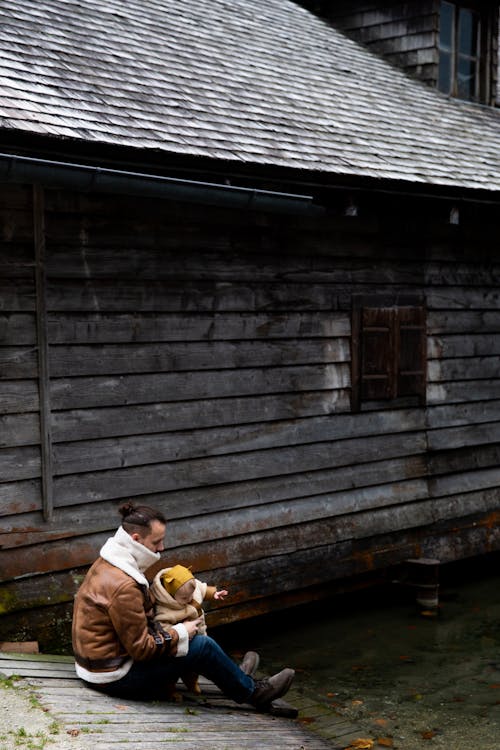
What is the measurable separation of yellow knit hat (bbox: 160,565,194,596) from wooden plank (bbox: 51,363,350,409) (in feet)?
5.70

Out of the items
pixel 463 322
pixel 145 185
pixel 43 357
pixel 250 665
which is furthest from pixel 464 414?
pixel 43 357

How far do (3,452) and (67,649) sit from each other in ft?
4.94

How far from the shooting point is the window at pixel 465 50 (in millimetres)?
11883

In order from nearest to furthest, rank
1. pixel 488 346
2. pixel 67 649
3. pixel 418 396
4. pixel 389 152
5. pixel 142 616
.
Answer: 1. pixel 142 616
2. pixel 67 649
3. pixel 389 152
4. pixel 418 396
5. pixel 488 346

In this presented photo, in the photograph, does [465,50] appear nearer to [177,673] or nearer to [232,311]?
[232,311]

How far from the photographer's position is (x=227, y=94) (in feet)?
27.2

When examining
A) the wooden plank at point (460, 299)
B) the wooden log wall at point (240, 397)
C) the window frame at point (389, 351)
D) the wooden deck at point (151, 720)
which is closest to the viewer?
the wooden deck at point (151, 720)

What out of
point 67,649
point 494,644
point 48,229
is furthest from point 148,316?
point 494,644

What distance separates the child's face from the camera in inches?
209

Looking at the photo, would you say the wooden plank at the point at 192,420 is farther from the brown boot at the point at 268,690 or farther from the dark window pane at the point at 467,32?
the dark window pane at the point at 467,32

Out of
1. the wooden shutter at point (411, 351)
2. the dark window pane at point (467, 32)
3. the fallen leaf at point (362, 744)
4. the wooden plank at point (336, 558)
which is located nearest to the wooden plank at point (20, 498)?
the wooden plank at point (336, 558)

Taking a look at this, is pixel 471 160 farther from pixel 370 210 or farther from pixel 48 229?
pixel 48 229

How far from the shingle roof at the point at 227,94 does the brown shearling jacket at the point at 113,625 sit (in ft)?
8.84

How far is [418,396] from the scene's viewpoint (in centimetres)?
911
